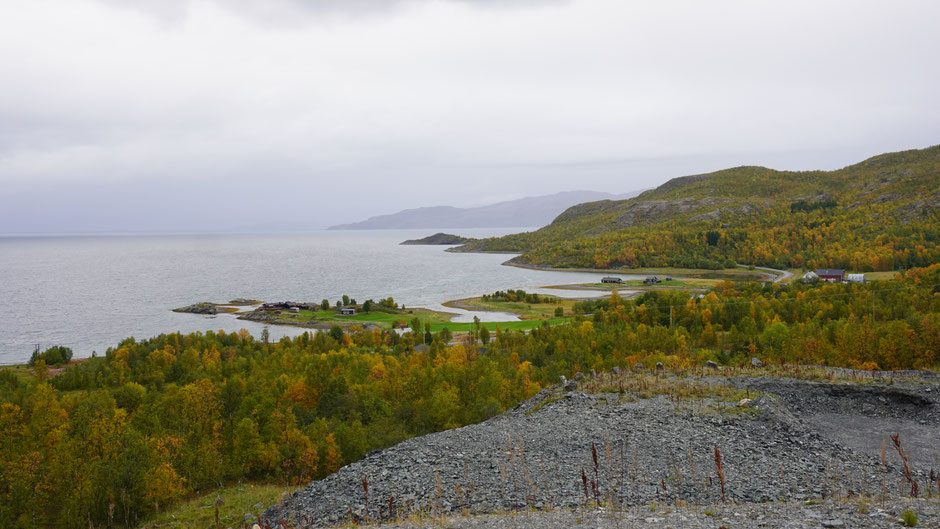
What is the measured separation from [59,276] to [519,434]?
182 meters

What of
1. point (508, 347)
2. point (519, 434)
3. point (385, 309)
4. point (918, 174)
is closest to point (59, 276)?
point (385, 309)

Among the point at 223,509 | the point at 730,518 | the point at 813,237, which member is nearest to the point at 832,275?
the point at 813,237

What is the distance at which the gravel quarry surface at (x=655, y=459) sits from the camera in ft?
44.9

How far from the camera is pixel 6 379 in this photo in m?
44.4

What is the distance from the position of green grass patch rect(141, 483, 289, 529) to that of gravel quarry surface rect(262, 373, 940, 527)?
264cm

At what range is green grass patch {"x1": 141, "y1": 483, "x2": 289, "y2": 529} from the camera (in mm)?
17953

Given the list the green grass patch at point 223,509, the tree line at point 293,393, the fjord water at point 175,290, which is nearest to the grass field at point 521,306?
the fjord water at point 175,290

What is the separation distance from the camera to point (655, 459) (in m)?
16.2

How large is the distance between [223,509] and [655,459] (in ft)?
50.2

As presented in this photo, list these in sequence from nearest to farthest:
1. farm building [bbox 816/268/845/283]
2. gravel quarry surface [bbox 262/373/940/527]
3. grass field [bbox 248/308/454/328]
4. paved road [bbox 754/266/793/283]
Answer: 1. gravel quarry surface [bbox 262/373/940/527]
2. grass field [bbox 248/308/454/328]
3. farm building [bbox 816/268/845/283]
4. paved road [bbox 754/266/793/283]

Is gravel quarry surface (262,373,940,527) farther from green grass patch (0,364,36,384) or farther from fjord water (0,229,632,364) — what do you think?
fjord water (0,229,632,364)

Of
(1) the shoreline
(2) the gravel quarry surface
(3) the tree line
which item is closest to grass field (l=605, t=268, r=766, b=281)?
(1) the shoreline

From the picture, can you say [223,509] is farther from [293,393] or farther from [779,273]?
[779,273]

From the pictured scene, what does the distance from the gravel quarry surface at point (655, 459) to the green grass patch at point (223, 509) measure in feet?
8.66
